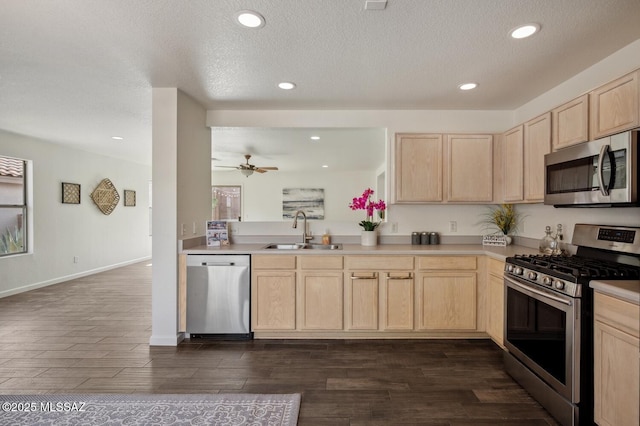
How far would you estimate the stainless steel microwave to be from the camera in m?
1.85

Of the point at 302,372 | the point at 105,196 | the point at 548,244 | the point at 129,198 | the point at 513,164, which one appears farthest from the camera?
the point at 129,198

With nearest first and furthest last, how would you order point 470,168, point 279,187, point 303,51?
point 303,51, point 470,168, point 279,187

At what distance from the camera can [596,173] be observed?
206 cm

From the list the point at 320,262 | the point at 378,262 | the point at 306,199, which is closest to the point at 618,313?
the point at 378,262

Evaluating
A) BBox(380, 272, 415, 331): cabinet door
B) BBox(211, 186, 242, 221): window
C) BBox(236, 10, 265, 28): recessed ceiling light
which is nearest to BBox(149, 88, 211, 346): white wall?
BBox(236, 10, 265, 28): recessed ceiling light

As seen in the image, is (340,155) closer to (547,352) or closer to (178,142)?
(178,142)

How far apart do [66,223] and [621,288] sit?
7466 mm

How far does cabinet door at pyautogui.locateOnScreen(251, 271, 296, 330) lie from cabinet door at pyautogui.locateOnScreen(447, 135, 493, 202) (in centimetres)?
199

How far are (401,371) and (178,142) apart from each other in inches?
114

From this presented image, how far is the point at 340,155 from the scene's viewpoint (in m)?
5.98

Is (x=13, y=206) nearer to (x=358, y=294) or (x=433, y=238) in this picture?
(x=358, y=294)

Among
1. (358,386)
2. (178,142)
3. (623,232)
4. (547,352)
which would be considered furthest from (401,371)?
(178,142)

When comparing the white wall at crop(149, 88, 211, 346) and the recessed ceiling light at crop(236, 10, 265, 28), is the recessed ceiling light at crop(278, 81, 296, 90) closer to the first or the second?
the recessed ceiling light at crop(236, 10, 265, 28)

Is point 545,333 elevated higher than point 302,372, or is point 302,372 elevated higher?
point 545,333
